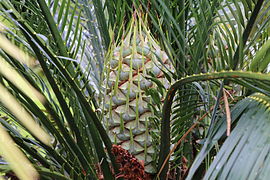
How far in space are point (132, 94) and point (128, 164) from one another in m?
0.14

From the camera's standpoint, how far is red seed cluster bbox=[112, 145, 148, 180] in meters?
0.83

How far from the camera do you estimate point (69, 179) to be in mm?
752

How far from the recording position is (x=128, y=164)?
0.83 m

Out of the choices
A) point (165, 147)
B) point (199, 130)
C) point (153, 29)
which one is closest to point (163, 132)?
point (165, 147)

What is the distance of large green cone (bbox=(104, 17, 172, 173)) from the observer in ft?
2.83

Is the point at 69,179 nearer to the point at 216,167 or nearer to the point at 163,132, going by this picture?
the point at 163,132

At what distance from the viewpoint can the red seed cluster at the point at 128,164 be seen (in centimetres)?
83

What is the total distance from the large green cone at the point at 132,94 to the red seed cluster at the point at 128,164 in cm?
5

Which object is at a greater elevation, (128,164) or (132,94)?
(132,94)

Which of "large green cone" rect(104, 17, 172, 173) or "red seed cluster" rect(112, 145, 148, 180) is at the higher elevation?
"large green cone" rect(104, 17, 172, 173)

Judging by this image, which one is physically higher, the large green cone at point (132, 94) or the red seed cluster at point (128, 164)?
the large green cone at point (132, 94)

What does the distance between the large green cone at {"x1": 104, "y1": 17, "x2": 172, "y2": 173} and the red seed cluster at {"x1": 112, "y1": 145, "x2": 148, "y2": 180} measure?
0.16 feet

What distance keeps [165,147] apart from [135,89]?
5.7 inches

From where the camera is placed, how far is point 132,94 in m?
0.86
